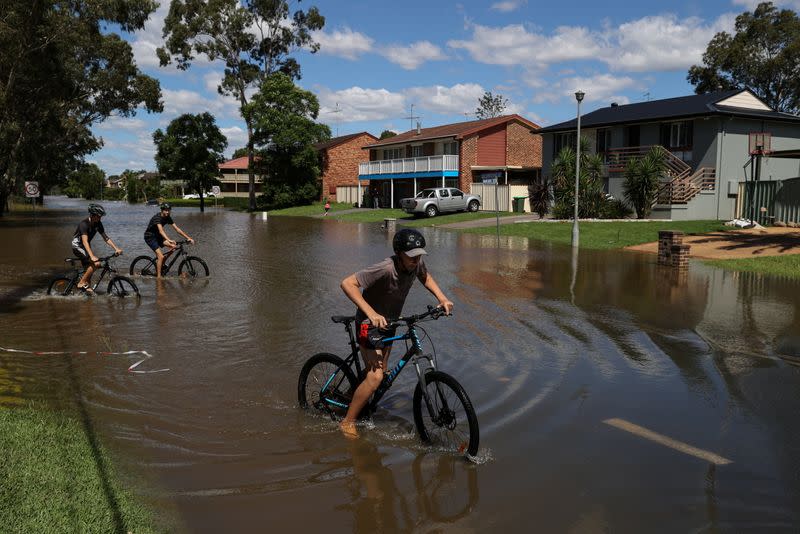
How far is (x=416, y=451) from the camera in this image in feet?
17.2

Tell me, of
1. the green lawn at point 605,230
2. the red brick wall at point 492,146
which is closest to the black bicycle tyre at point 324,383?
the green lawn at point 605,230

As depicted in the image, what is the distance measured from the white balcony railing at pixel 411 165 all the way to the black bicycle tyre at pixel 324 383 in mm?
45315

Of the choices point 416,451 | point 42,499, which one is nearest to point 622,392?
point 416,451

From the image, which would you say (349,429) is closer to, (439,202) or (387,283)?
(387,283)

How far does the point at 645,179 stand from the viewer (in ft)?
103

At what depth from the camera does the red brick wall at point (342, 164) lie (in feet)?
222


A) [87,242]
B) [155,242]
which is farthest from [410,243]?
[155,242]

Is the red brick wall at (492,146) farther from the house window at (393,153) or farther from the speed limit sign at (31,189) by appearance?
the speed limit sign at (31,189)

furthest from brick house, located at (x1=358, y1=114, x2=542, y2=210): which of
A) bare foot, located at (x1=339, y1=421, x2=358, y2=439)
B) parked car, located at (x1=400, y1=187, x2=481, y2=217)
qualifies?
bare foot, located at (x1=339, y1=421, x2=358, y2=439)

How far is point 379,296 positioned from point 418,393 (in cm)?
81

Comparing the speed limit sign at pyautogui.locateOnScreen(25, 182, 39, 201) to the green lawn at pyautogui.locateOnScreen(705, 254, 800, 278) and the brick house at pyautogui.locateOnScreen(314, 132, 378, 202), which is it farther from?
the green lawn at pyautogui.locateOnScreen(705, 254, 800, 278)

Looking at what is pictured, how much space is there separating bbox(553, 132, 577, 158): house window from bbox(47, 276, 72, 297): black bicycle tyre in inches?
1317

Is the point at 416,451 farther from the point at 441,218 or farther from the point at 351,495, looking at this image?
the point at 441,218

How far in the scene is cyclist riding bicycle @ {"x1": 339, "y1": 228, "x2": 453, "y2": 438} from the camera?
4.96 meters
